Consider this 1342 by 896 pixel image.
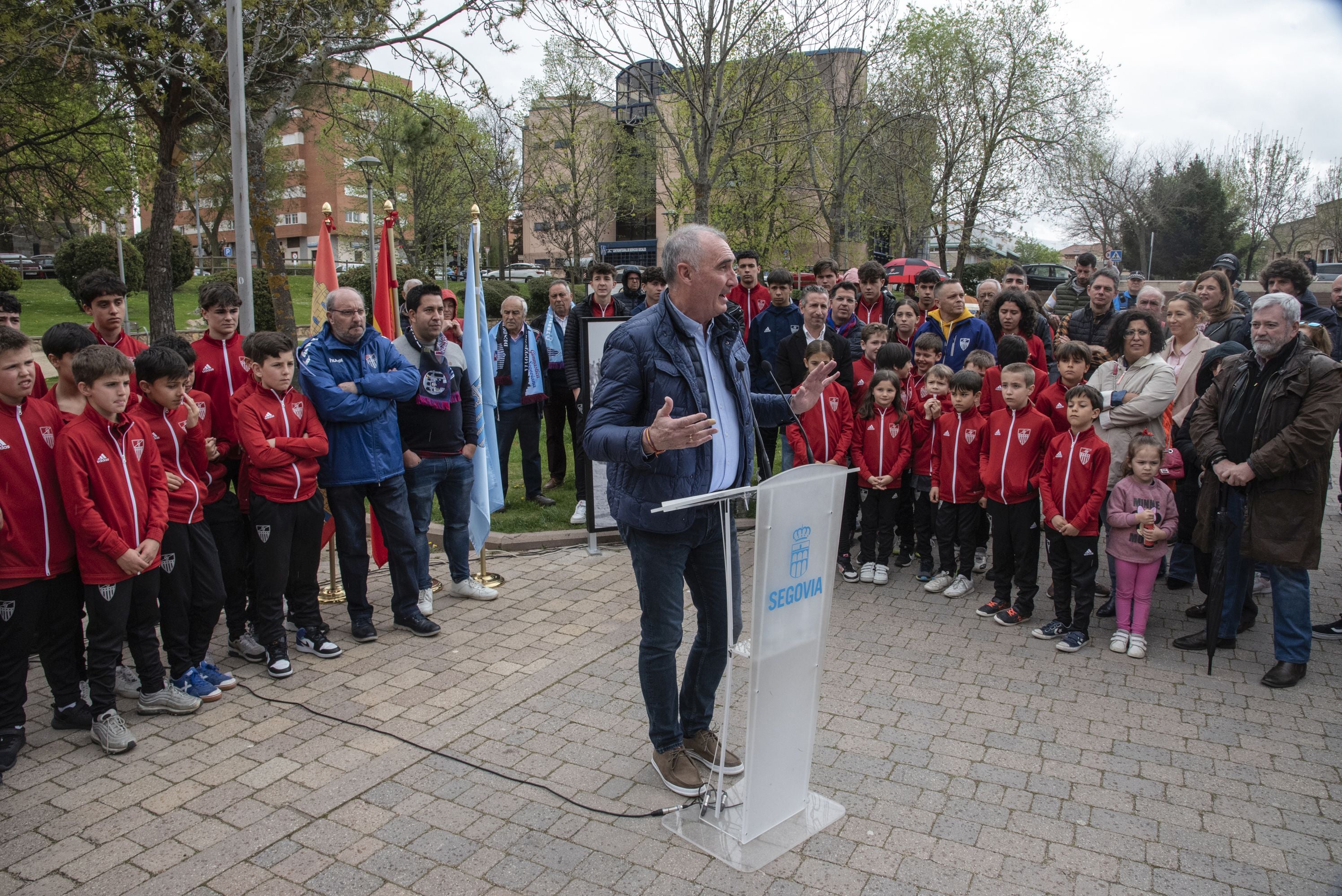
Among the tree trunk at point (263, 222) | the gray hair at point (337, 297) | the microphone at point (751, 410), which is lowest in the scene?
the microphone at point (751, 410)

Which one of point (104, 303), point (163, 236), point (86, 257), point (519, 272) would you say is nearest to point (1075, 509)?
point (104, 303)

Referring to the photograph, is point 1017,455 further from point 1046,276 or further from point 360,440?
point 1046,276

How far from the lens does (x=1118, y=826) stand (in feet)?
11.9

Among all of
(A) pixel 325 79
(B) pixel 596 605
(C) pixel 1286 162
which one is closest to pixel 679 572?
(B) pixel 596 605

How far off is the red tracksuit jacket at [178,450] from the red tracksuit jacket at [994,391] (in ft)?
17.4

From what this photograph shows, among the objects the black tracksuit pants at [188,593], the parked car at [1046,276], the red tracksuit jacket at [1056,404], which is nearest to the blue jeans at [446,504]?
the black tracksuit pants at [188,593]

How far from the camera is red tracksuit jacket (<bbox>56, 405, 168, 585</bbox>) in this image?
4156 millimetres

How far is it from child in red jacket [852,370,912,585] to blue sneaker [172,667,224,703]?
4.56 metres

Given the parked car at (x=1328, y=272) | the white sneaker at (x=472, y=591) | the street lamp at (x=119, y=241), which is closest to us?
the white sneaker at (x=472, y=591)

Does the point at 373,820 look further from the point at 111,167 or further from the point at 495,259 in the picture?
the point at 495,259

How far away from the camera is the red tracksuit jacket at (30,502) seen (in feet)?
13.5

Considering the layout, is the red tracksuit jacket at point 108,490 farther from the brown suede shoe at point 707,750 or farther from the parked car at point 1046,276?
the parked car at point 1046,276

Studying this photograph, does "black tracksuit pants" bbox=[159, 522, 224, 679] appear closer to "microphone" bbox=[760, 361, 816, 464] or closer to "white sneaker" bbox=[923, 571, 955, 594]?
"microphone" bbox=[760, 361, 816, 464]

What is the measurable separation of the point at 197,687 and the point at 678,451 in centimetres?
315
